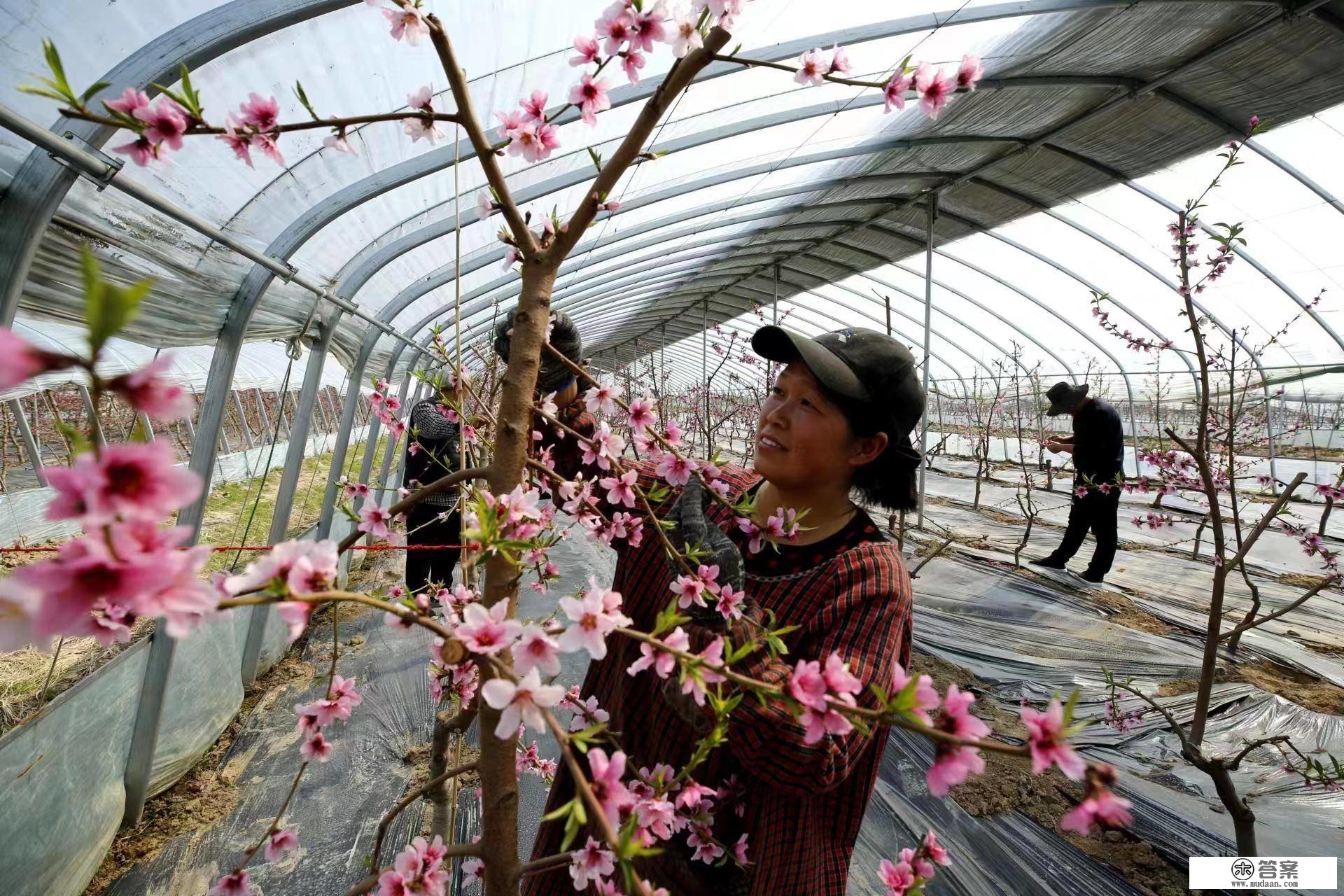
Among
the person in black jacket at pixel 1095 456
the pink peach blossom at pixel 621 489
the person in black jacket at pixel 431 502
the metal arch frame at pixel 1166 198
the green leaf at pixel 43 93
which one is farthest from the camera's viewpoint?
the person in black jacket at pixel 1095 456

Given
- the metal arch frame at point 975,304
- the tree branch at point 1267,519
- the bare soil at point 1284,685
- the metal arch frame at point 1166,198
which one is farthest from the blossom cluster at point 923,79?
the metal arch frame at point 975,304

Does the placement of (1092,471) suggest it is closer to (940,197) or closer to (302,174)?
(940,197)

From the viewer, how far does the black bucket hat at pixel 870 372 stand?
4.57 feet


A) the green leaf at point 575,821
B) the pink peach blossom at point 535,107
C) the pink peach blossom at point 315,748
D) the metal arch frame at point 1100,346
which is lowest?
the pink peach blossom at point 315,748

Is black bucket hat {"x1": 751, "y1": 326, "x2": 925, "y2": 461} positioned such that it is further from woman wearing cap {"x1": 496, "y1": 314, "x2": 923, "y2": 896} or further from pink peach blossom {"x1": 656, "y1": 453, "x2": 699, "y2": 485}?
pink peach blossom {"x1": 656, "y1": 453, "x2": 699, "y2": 485}

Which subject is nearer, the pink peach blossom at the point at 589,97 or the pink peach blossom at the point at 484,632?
the pink peach blossom at the point at 484,632

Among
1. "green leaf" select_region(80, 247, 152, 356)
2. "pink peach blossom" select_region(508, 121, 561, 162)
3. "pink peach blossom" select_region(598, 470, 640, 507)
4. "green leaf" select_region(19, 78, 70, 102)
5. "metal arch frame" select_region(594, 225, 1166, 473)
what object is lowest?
"pink peach blossom" select_region(598, 470, 640, 507)

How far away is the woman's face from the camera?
4.72 ft

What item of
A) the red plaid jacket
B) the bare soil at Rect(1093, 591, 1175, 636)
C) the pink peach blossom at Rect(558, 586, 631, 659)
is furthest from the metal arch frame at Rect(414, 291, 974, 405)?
the pink peach blossom at Rect(558, 586, 631, 659)

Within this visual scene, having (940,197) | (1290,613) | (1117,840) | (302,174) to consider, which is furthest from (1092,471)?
(302,174)

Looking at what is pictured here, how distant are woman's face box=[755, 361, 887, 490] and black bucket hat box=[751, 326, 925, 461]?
0.05 meters

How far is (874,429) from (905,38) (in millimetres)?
3780

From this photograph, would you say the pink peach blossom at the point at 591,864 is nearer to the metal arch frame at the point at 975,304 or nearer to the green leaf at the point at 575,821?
the green leaf at the point at 575,821

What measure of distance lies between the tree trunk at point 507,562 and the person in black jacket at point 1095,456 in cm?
640
